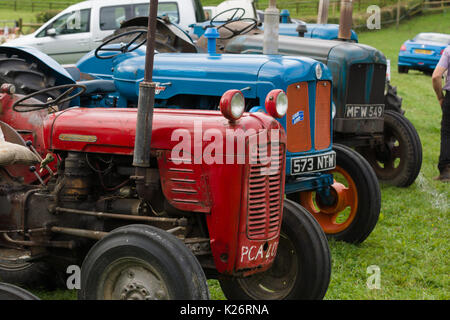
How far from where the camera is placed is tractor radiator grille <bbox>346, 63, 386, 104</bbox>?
6.38m

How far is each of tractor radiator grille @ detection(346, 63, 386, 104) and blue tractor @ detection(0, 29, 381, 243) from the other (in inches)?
45.7

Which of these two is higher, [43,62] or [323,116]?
[43,62]

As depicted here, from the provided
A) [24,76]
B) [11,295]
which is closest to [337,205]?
[24,76]

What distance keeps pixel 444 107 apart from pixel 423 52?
1235cm

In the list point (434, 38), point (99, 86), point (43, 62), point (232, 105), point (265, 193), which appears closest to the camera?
point (232, 105)

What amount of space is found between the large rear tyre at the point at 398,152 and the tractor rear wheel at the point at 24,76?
3.68 m

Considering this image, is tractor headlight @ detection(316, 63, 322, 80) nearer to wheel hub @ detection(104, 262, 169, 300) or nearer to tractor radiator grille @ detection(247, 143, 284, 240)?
tractor radiator grille @ detection(247, 143, 284, 240)

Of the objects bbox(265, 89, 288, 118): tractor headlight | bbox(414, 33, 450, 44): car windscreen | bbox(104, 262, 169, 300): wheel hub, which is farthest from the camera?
bbox(414, 33, 450, 44): car windscreen

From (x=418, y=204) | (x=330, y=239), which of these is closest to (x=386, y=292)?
(x=330, y=239)

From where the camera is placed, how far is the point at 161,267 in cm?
282

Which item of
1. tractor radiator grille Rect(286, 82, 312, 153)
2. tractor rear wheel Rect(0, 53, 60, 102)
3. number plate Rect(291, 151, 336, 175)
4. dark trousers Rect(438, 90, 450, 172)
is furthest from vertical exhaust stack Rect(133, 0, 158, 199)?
dark trousers Rect(438, 90, 450, 172)

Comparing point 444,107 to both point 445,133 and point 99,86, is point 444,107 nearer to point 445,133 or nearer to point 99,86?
point 445,133

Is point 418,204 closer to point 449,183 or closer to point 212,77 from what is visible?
point 449,183

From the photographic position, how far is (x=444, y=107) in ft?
24.3
